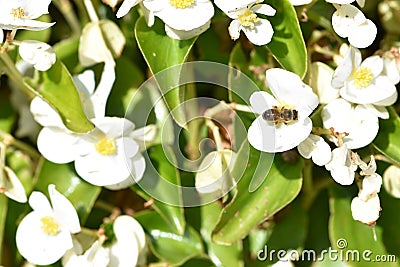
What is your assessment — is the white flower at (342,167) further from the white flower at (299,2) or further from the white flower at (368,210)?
the white flower at (299,2)

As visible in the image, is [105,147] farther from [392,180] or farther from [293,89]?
[392,180]

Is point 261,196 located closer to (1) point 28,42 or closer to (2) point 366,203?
(2) point 366,203

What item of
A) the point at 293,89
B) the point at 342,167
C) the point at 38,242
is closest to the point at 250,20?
the point at 293,89

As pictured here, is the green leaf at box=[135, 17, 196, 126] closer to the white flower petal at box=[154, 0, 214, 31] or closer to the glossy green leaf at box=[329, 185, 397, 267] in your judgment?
the white flower petal at box=[154, 0, 214, 31]

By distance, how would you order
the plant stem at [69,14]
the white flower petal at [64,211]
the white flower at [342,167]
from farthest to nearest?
the plant stem at [69,14] → the white flower petal at [64,211] → the white flower at [342,167]

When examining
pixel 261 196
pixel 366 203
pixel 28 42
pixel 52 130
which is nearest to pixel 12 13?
pixel 28 42

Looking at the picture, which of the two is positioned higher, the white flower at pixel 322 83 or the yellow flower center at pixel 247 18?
the yellow flower center at pixel 247 18

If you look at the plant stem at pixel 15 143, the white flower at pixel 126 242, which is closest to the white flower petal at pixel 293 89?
the white flower at pixel 126 242
